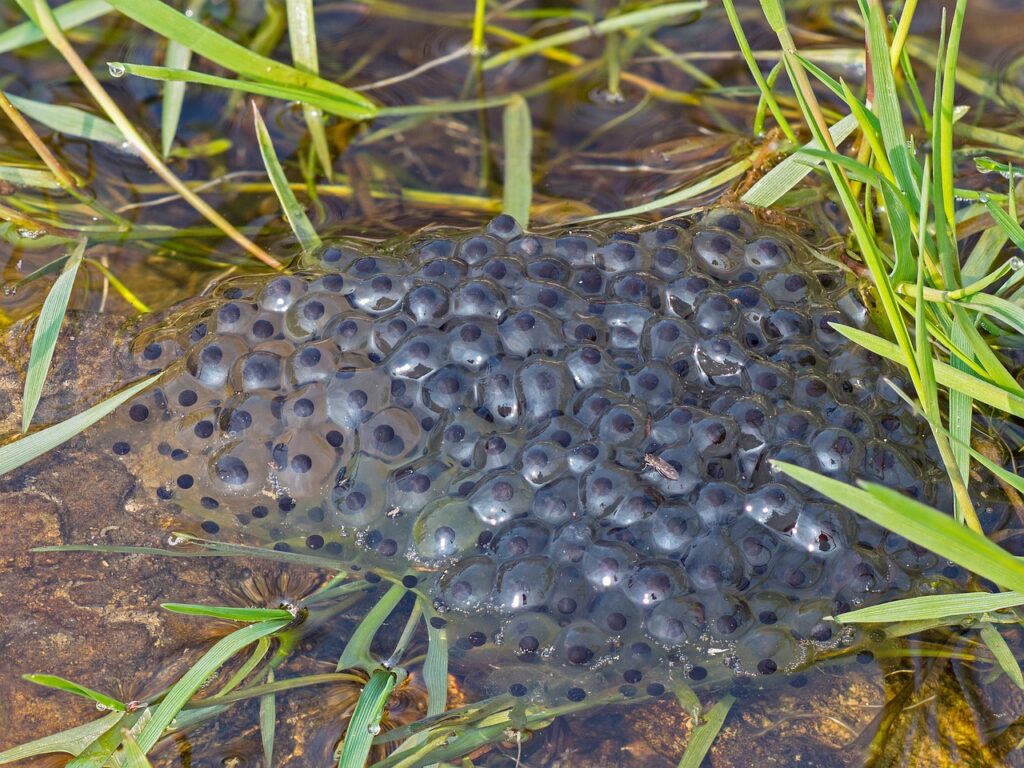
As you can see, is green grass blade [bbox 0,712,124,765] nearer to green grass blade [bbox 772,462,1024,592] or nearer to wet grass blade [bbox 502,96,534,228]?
green grass blade [bbox 772,462,1024,592]

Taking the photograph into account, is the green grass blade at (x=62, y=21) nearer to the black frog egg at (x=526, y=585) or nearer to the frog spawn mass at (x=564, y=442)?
the frog spawn mass at (x=564, y=442)

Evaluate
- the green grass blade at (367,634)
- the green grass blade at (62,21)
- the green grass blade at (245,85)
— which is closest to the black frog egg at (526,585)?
the green grass blade at (367,634)

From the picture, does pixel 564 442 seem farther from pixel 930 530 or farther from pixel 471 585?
pixel 930 530

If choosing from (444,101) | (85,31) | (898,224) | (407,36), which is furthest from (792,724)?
(85,31)

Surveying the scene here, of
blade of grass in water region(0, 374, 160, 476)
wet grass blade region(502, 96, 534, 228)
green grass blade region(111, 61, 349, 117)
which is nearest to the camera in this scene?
blade of grass in water region(0, 374, 160, 476)

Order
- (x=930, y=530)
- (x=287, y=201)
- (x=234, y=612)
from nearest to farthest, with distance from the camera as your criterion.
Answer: (x=930, y=530), (x=234, y=612), (x=287, y=201)

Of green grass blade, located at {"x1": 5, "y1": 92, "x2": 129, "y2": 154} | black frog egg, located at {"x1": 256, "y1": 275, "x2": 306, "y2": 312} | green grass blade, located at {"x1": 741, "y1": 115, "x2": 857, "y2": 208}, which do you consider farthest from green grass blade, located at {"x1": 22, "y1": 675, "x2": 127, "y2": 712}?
green grass blade, located at {"x1": 741, "y1": 115, "x2": 857, "y2": 208}

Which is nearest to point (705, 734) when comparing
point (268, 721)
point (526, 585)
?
point (526, 585)
